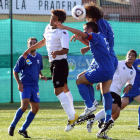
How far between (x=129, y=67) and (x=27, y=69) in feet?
7.96

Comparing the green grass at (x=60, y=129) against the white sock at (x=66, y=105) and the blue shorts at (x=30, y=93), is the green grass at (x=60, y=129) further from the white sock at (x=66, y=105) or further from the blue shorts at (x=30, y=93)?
the blue shorts at (x=30, y=93)

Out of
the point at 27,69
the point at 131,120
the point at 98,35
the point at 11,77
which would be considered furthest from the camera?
the point at 11,77

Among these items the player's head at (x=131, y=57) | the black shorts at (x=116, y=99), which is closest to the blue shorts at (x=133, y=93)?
the player's head at (x=131, y=57)

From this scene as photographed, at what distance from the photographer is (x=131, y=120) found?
33.0ft

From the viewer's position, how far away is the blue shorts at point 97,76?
20.6 ft

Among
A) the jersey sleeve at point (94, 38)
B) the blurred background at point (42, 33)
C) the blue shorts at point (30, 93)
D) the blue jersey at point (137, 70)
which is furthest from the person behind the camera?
the blurred background at point (42, 33)

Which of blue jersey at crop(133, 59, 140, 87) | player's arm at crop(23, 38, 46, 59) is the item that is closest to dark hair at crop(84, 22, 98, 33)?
player's arm at crop(23, 38, 46, 59)

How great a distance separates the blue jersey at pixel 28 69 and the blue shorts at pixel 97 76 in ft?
5.14

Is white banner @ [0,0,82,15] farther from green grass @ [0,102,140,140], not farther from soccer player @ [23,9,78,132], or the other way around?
soccer player @ [23,9,78,132]

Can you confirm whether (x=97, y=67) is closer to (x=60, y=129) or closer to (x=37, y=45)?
(x=37, y=45)

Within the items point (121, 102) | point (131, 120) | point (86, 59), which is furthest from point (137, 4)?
point (121, 102)

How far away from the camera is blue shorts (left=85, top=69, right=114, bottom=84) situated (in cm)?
627

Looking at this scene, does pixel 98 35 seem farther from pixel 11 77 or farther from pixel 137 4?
pixel 137 4

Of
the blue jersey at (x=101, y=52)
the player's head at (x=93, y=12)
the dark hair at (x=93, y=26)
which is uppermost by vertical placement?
the player's head at (x=93, y=12)
